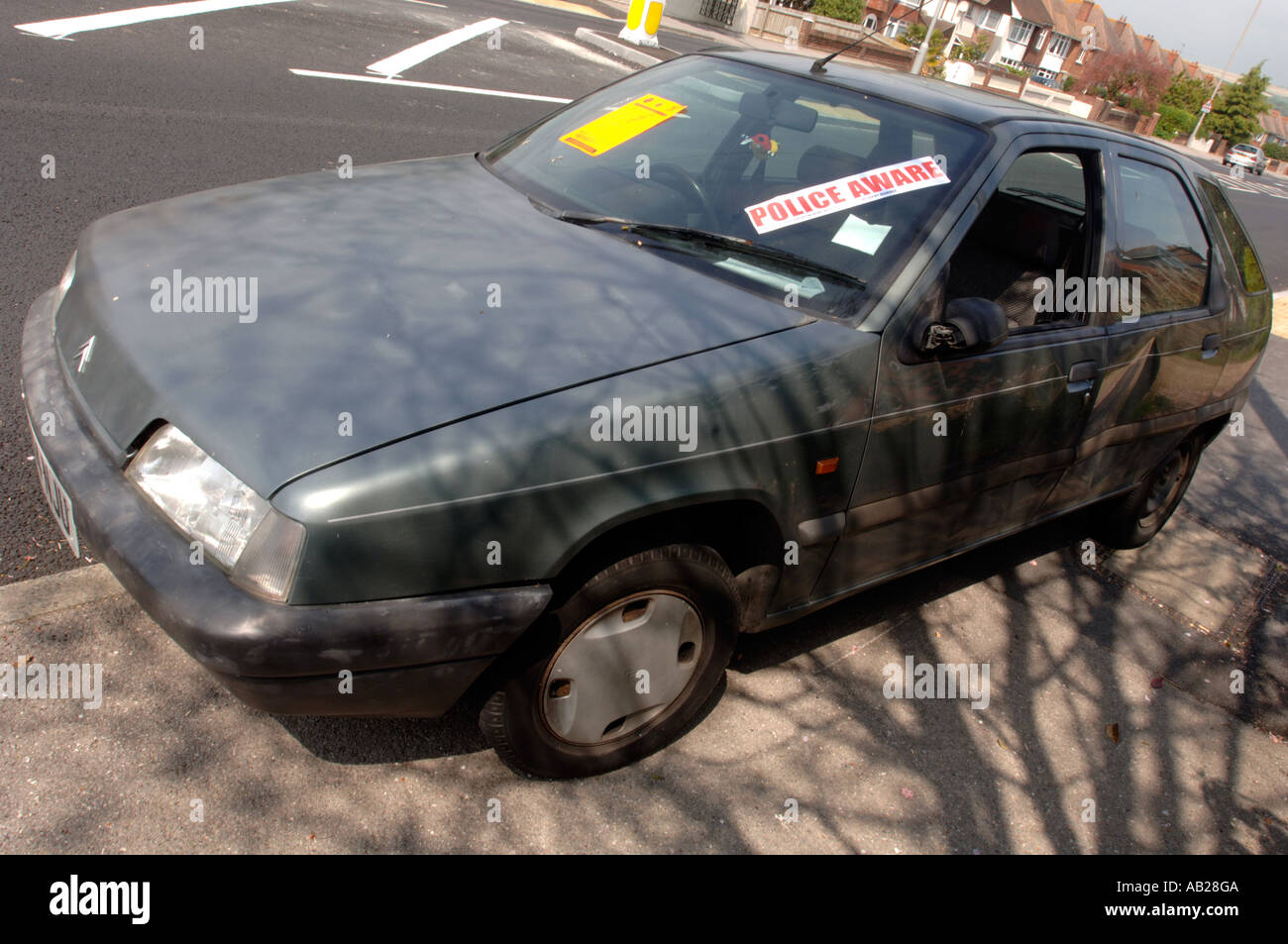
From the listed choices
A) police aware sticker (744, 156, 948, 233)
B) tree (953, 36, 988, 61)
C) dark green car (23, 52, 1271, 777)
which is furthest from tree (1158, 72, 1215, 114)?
police aware sticker (744, 156, 948, 233)

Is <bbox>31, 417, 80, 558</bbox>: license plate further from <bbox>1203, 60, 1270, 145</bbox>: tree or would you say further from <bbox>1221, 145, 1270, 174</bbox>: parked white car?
<bbox>1203, 60, 1270, 145</bbox>: tree

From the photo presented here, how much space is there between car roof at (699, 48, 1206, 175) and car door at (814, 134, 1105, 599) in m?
0.15

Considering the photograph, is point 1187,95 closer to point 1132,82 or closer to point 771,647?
point 1132,82

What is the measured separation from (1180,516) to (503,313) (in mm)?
4644

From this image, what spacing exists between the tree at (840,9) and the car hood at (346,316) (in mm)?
35753

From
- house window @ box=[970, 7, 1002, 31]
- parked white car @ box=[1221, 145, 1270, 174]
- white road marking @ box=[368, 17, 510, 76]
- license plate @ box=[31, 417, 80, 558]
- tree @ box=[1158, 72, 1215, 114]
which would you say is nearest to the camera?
license plate @ box=[31, 417, 80, 558]

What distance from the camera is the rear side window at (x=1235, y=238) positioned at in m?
4.23

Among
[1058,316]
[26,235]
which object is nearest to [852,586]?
[1058,316]

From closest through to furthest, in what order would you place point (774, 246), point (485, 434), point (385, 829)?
point (485, 434) < point (385, 829) < point (774, 246)

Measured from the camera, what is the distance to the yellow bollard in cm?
1661
